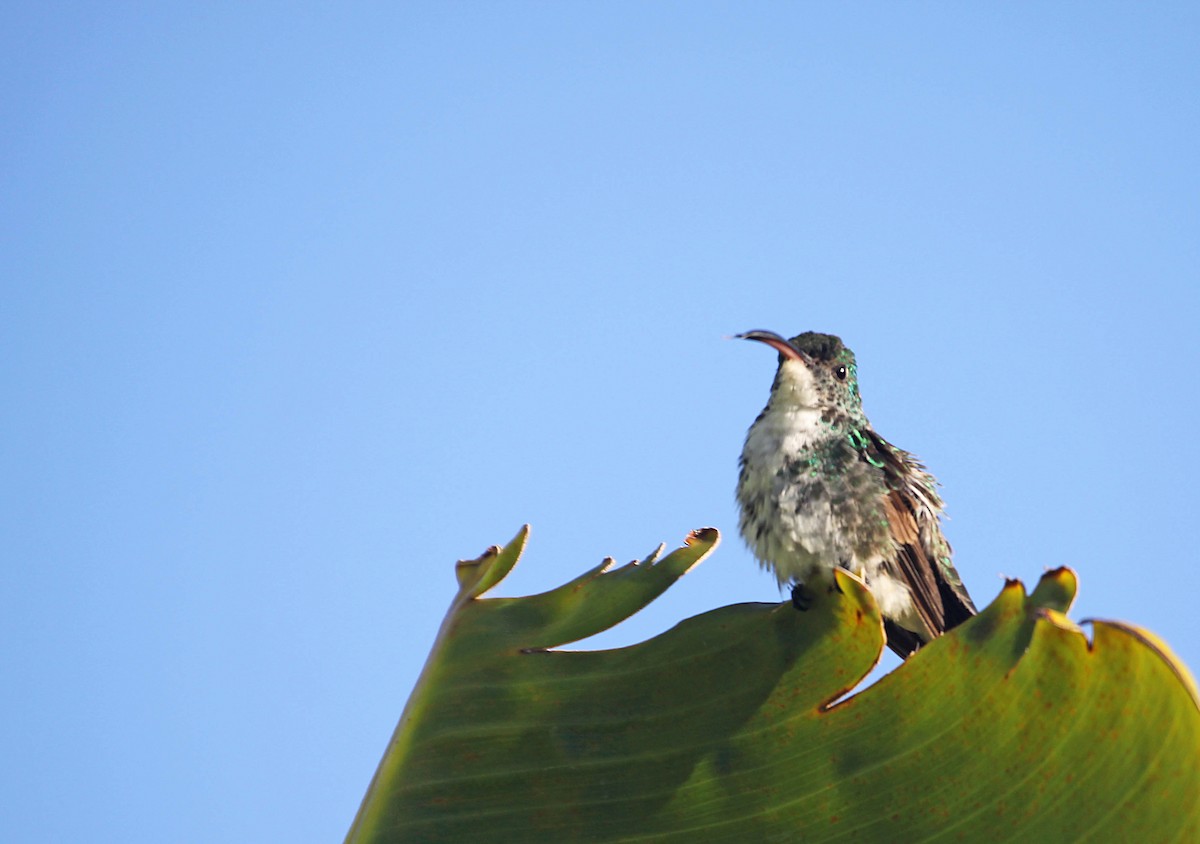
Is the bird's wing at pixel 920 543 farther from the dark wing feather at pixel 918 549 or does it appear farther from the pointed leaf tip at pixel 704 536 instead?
the pointed leaf tip at pixel 704 536

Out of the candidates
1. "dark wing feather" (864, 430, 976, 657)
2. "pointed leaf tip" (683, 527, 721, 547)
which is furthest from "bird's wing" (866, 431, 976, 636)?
"pointed leaf tip" (683, 527, 721, 547)

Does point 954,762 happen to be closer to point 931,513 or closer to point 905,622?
point 905,622

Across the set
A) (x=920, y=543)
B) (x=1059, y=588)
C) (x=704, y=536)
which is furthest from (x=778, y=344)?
(x=1059, y=588)

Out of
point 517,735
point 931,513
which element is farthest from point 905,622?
point 517,735

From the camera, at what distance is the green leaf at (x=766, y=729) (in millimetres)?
2590

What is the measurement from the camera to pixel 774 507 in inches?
159

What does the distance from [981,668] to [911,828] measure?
41 cm

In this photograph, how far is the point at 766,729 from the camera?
2990 mm

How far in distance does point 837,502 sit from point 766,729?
1205mm

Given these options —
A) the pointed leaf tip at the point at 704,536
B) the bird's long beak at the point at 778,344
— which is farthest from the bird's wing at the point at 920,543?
the pointed leaf tip at the point at 704,536

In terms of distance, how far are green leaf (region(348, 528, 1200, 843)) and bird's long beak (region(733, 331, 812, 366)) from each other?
4.28 feet

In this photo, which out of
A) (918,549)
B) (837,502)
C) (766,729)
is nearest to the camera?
(766,729)

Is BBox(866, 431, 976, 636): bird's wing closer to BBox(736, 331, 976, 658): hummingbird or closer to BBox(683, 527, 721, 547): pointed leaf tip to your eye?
BBox(736, 331, 976, 658): hummingbird

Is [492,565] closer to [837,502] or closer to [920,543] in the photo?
[837,502]
